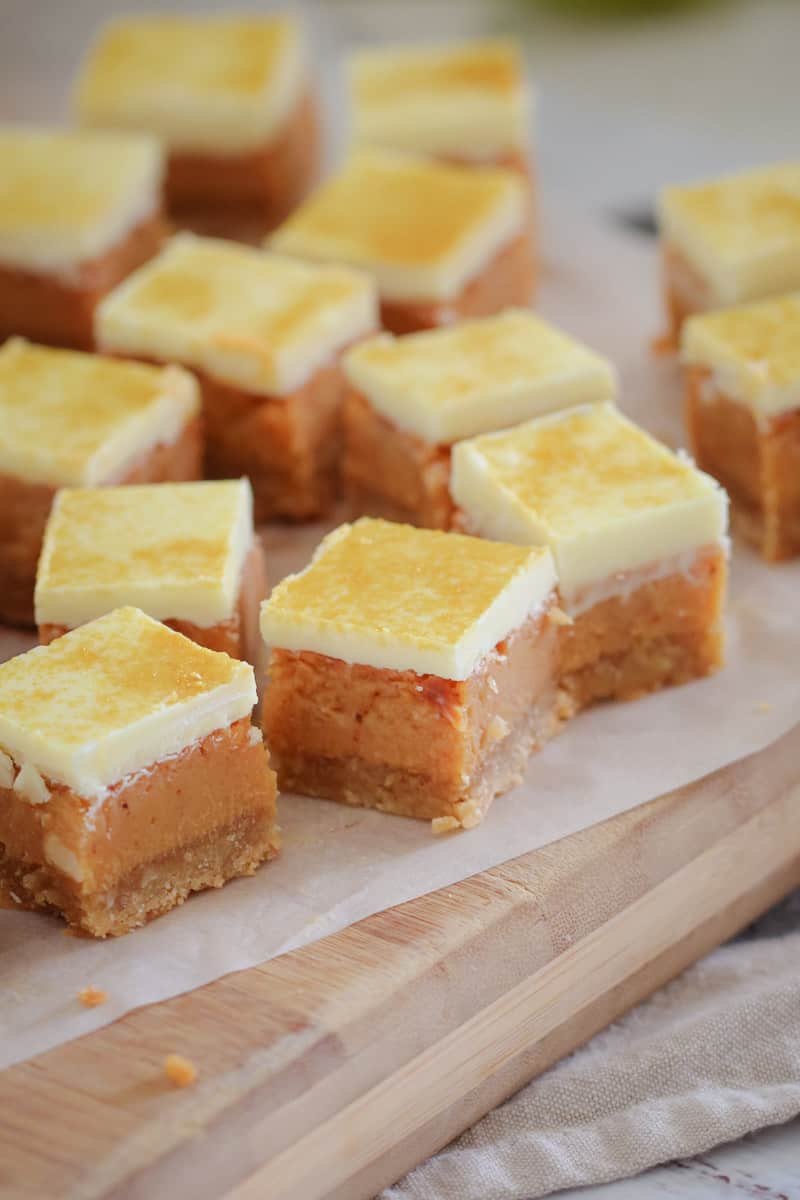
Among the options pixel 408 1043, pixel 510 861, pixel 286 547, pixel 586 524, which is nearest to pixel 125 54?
pixel 286 547

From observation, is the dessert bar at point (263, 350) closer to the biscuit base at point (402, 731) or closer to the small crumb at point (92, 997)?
the biscuit base at point (402, 731)

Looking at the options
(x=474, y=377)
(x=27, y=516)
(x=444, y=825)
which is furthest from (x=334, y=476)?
(x=444, y=825)

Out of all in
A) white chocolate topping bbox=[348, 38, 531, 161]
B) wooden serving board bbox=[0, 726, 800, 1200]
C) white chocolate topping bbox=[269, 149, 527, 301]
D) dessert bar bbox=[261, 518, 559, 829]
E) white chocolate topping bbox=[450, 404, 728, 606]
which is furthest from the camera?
white chocolate topping bbox=[348, 38, 531, 161]

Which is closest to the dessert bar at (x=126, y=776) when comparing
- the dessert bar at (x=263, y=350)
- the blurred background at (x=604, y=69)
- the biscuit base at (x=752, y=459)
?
the dessert bar at (x=263, y=350)

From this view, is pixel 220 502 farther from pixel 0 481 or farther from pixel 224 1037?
pixel 224 1037

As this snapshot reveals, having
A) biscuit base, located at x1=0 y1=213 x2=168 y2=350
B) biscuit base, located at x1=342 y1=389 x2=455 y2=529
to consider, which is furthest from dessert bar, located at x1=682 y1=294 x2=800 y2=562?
biscuit base, located at x1=0 y1=213 x2=168 y2=350

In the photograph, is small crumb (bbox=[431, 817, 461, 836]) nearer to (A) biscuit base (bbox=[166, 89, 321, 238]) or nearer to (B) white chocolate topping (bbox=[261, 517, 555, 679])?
(B) white chocolate topping (bbox=[261, 517, 555, 679])
